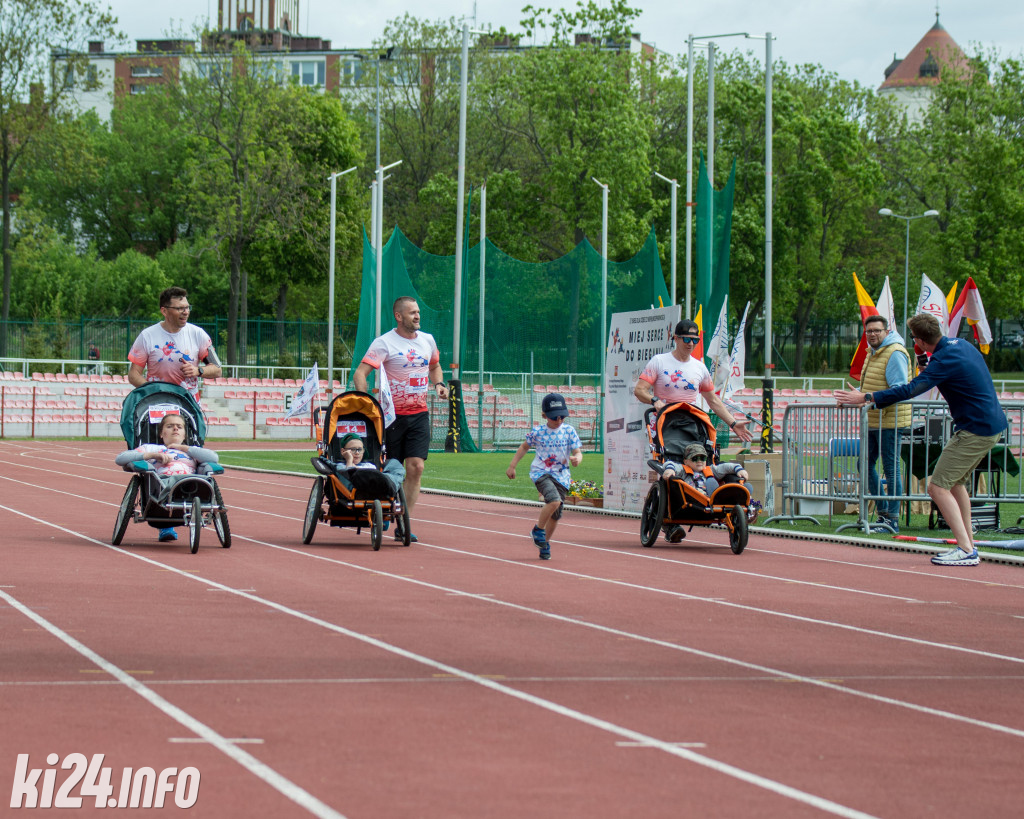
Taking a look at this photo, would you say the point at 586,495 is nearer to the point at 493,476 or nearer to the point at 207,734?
the point at 493,476

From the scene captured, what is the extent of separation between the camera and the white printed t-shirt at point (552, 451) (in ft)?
41.0

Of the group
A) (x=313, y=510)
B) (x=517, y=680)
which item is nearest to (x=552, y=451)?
(x=313, y=510)

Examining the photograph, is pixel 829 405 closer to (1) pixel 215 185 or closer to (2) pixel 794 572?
(2) pixel 794 572

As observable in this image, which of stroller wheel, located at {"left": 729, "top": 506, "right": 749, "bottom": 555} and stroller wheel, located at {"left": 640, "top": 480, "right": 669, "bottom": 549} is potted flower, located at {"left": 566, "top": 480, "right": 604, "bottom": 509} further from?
stroller wheel, located at {"left": 729, "top": 506, "right": 749, "bottom": 555}

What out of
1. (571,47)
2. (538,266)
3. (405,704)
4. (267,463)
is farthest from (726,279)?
(571,47)

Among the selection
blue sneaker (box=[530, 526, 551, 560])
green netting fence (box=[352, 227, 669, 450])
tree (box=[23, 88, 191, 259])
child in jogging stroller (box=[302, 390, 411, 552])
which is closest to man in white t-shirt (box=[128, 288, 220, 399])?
child in jogging stroller (box=[302, 390, 411, 552])

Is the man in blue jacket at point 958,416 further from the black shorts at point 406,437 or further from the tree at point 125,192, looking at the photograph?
the tree at point 125,192

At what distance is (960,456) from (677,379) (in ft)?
9.40

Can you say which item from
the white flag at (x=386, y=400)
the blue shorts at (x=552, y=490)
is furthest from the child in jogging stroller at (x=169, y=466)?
the blue shorts at (x=552, y=490)

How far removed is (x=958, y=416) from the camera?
12430 mm

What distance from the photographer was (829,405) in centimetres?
1526

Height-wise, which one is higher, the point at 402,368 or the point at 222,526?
the point at 402,368

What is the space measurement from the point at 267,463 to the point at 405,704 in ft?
76.4

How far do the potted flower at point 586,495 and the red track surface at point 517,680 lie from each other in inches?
248
